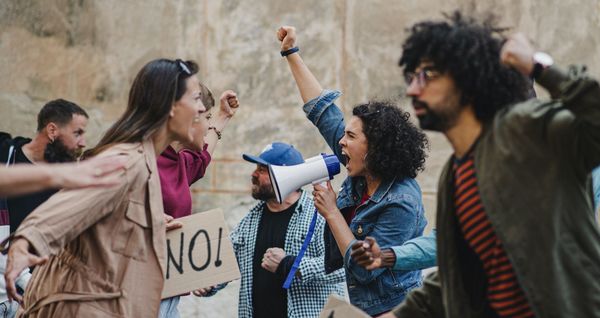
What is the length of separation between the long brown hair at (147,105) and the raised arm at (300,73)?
126 centimetres

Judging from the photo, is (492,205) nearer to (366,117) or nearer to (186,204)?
(366,117)

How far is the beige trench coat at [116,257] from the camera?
391 centimetres

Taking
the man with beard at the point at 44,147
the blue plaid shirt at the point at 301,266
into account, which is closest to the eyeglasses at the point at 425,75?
the blue plaid shirt at the point at 301,266

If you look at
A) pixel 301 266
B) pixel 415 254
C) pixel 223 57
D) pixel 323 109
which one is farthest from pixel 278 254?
pixel 223 57

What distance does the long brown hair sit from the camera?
412 cm

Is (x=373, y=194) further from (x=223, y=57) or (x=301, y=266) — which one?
(x=223, y=57)

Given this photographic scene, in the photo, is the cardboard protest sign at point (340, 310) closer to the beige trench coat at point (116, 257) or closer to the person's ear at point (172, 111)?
the beige trench coat at point (116, 257)

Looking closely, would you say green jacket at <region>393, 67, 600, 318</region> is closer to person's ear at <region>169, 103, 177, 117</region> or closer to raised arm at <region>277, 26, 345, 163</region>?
person's ear at <region>169, 103, 177, 117</region>

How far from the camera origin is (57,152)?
6531 millimetres

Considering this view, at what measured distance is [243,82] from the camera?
8.50m

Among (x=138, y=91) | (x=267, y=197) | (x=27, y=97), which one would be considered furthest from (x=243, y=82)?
(x=138, y=91)

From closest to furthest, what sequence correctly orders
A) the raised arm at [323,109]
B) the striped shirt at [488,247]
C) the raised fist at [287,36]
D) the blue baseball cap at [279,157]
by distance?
1. the striped shirt at [488,247]
2. the raised arm at [323,109]
3. the raised fist at [287,36]
4. the blue baseball cap at [279,157]

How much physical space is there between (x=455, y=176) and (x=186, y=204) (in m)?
2.47

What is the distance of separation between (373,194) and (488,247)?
5.47 ft
